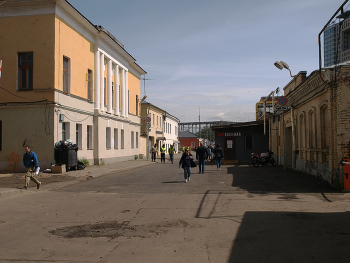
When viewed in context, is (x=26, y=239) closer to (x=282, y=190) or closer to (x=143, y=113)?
(x=282, y=190)

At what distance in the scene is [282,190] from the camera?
1205 centimetres

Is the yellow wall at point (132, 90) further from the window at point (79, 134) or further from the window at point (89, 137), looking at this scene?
the window at point (79, 134)

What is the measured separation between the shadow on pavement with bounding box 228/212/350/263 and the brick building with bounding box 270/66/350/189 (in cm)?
486

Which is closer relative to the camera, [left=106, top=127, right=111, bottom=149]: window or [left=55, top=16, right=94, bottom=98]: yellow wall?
[left=55, top=16, right=94, bottom=98]: yellow wall

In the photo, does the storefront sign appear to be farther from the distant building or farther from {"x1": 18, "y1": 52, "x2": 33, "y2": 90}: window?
the distant building

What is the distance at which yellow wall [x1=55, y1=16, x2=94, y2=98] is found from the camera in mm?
19467

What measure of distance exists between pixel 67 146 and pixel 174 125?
5308 centimetres

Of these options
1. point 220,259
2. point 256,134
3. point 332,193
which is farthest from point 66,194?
point 256,134

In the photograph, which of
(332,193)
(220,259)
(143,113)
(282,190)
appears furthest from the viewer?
(143,113)

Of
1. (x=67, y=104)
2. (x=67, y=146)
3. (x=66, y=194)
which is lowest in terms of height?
(x=66, y=194)

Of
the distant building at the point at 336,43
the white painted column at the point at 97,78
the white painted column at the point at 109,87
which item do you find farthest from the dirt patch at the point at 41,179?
the distant building at the point at 336,43

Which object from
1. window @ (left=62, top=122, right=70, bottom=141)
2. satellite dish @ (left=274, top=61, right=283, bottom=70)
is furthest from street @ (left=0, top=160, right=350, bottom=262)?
satellite dish @ (left=274, top=61, right=283, bottom=70)

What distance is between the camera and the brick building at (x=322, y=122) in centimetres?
1191

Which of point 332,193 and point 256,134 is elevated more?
point 256,134
